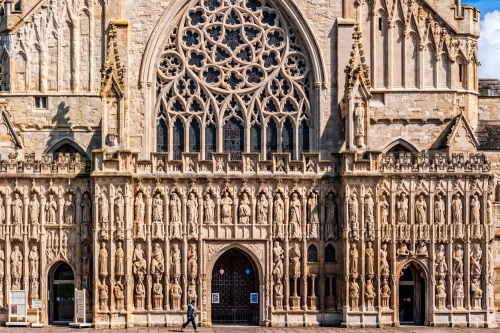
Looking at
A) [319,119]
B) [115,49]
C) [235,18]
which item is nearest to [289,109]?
[319,119]

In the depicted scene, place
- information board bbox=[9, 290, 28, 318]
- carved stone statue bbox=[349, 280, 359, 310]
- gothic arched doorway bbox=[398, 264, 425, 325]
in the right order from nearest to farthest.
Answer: information board bbox=[9, 290, 28, 318], carved stone statue bbox=[349, 280, 359, 310], gothic arched doorway bbox=[398, 264, 425, 325]

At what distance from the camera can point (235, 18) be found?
1939 inches

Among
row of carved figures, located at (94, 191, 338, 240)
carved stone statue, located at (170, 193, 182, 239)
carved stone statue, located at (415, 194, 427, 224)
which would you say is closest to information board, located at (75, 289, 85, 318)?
row of carved figures, located at (94, 191, 338, 240)

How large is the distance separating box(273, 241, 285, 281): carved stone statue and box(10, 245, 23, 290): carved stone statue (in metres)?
10.2

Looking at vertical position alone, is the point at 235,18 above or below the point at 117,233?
above

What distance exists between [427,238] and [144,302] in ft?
38.6

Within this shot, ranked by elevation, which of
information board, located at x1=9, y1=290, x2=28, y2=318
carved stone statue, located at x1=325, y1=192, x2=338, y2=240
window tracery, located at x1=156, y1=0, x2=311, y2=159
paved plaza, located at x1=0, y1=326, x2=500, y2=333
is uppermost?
window tracery, located at x1=156, y1=0, x2=311, y2=159

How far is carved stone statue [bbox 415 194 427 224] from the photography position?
46438 millimetres

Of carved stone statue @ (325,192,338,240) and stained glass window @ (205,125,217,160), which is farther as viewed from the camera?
stained glass window @ (205,125,217,160)

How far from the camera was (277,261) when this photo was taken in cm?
4625

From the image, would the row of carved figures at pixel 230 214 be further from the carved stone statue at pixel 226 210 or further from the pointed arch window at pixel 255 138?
the pointed arch window at pixel 255 138

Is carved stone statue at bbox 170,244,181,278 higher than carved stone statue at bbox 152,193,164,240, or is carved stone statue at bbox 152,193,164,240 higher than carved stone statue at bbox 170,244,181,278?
carved stone statue at bbox 152,193,164,240

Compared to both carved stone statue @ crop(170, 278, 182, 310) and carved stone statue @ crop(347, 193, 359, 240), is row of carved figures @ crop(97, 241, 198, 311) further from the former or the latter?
carved stone statue @ crop(347, 193, 359, 240)

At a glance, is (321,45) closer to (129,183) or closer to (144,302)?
(129,183)
